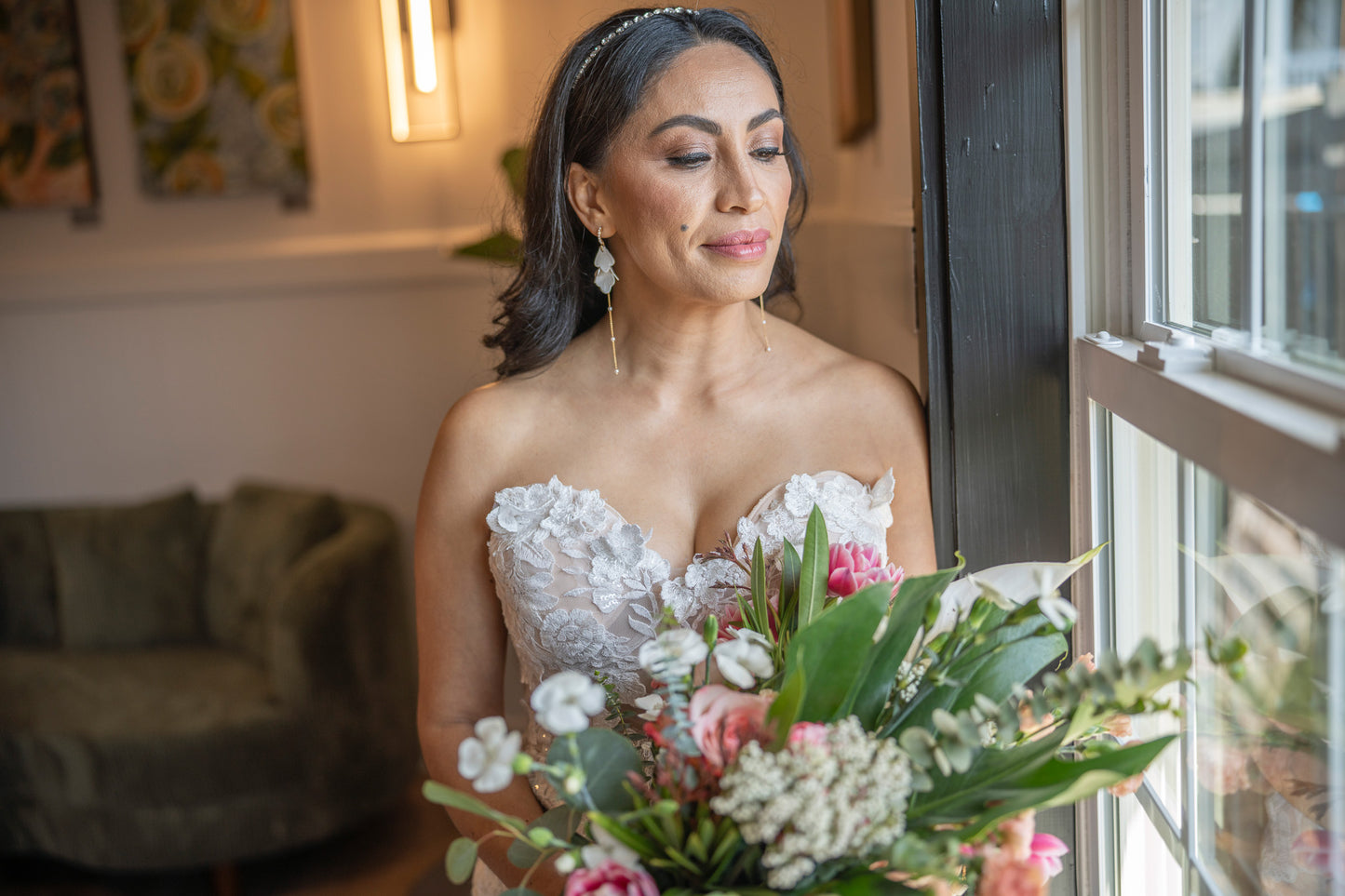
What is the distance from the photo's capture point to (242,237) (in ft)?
11.8

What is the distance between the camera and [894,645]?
0.80 m

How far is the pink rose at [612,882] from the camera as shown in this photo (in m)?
0.70

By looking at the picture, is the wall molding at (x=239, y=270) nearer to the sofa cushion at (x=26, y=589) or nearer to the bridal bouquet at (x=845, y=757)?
the sofa cushion at (x=26, y=589)

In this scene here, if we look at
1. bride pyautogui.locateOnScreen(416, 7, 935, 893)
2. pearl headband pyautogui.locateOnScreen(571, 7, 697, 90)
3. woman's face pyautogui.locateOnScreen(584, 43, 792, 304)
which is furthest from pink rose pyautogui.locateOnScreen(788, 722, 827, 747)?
pearl headband pyautogui.locateOnScreen(571, 7, 697, 90)

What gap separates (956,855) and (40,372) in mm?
3826

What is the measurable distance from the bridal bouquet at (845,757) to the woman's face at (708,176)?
56 centimetres

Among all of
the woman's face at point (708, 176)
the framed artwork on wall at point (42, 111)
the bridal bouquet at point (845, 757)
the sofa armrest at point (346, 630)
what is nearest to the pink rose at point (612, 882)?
the bridal bouquet at point (845, 757)

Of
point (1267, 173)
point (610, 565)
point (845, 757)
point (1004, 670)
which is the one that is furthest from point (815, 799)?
point (610, 565)

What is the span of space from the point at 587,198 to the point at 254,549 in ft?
7.22

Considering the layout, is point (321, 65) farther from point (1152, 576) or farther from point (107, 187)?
point (1152, 576)

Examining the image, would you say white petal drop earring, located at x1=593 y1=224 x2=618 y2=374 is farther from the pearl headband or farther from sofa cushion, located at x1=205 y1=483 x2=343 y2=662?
sofa cushion, located at x1=205 y1=483 x2=343 y2=662

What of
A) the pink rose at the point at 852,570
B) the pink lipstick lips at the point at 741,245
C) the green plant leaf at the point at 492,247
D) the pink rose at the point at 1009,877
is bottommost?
the pink rose at the point at 1009,877

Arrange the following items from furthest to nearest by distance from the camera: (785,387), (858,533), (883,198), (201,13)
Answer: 1. (201,13)
2. (883,198)
3. (785,387)
4. (858,533)

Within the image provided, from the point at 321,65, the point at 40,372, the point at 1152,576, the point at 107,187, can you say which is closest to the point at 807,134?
the point at 321,65
